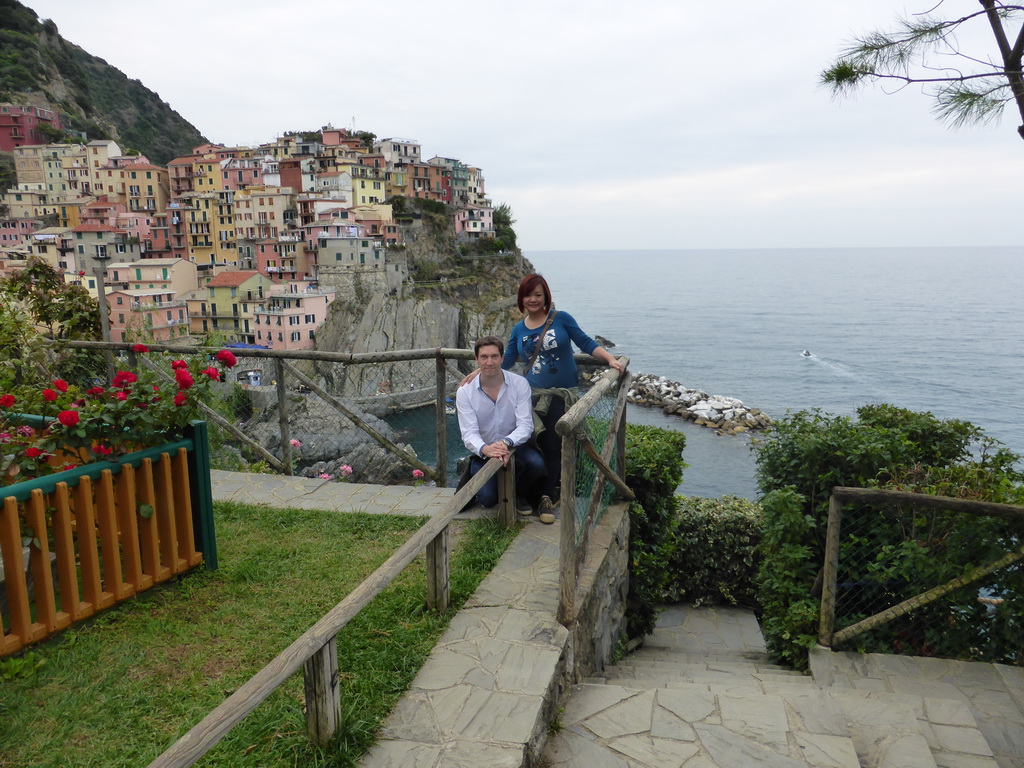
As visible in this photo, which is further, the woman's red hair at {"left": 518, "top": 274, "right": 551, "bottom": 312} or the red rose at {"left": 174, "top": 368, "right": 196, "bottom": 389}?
the woman's red hair at {"left": 518, "top": 274, "right": 551, "bottom": 312}

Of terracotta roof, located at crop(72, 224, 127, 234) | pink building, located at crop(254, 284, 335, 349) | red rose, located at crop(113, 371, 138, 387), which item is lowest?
pink building, located at crop(254, 284, 335, 349)

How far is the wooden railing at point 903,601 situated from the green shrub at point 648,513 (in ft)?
5.49

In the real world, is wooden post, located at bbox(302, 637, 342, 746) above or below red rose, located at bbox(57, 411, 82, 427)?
below

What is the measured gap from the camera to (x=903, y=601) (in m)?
4.73

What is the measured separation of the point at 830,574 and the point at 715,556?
5.32m

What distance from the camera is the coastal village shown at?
66.1 metres

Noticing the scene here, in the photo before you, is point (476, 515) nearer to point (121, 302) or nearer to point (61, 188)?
point (121, 302)

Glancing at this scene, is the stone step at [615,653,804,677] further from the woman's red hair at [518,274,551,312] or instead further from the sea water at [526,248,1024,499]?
the woman's red hair at [518,274,551,312]

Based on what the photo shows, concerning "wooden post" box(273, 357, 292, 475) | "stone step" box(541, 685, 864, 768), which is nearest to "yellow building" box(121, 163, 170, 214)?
"wooden post" box(273, 357, 292, 475)

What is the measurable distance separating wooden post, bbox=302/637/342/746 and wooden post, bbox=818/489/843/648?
3.38m

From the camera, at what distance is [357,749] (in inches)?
106

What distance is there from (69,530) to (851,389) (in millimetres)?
53306

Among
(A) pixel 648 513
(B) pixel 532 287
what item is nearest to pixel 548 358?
(B) pixel 532 287

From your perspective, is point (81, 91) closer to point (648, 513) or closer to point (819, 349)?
point (819, 349)
